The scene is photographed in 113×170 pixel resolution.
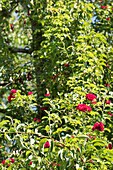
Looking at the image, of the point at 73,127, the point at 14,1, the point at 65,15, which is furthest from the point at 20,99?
the point at 14,1

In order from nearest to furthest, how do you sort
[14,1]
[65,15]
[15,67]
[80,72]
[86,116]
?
1. [86,116]
2. [80,72]
3. [65,15]
4. [15,67]
5. [14,1]

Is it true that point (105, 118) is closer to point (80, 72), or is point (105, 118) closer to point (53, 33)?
point (80, 72)

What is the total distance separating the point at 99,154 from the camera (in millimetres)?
2041

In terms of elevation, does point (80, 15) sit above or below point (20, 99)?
above

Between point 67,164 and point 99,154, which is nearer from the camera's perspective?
point 67,164

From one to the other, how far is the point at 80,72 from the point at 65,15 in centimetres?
77

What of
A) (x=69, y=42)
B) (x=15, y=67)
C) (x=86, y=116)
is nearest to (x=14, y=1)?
(x=15, y=67)

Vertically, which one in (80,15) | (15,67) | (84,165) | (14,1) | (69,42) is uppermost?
(14,1)

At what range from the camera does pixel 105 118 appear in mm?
2539

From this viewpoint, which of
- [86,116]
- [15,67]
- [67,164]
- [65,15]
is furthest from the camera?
[15,67]

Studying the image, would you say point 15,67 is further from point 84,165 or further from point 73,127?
point 84,165

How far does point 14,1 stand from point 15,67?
3.69 feet

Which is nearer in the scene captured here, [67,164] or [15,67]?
[67,164]

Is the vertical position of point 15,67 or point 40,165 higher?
point 15,67
